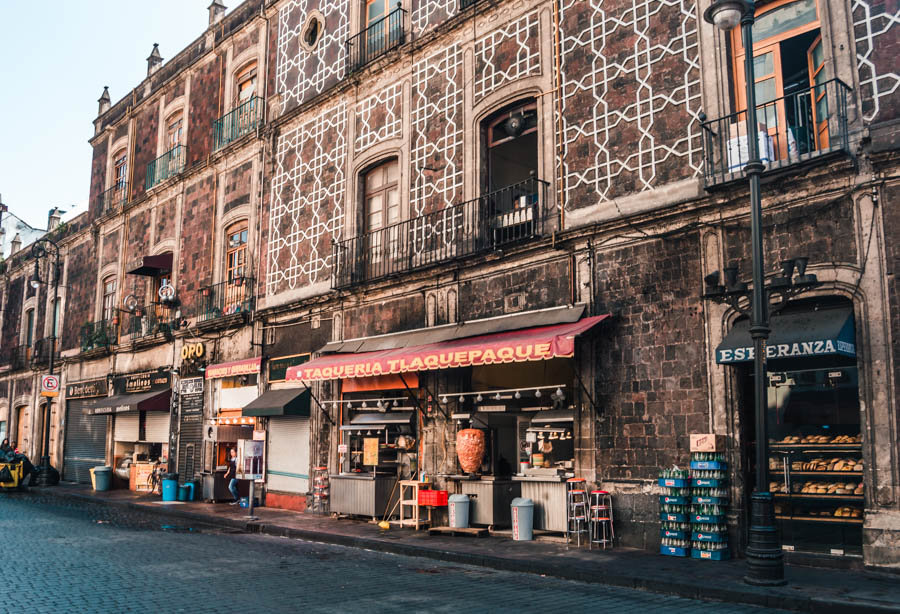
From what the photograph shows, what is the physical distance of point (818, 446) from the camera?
9906 millimetres

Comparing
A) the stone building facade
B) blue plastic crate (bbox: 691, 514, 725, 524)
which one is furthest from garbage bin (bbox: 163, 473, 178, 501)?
blue plastic crate (bbox: 691, 514, 725, 524)

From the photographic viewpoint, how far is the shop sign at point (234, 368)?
19.7 metres

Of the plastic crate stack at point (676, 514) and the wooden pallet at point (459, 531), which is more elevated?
the plastic crate stack at point (676, 514)

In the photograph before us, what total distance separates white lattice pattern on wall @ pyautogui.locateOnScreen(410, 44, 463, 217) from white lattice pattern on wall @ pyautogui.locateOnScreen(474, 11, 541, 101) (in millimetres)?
602

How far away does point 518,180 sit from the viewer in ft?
49.4

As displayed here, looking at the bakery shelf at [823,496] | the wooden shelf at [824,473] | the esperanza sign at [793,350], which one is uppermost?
the esperanza sign at [793,350]

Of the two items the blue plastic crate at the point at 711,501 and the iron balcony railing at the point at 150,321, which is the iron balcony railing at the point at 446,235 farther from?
the iron balcony railing at the point at 150,321

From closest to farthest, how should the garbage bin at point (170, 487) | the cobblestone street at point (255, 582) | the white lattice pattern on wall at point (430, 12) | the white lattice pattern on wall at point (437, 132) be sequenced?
the cobblestone street at point (255, 582)
the white lattice pattern on wall at point (437, 132)
the white lattice pattern on wall at point (430, 12)
the garbage bin at point (170, 487)

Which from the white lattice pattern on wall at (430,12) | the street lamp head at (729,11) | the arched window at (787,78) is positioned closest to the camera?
the street lamp head at (729,11)

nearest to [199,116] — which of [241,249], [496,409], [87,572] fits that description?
[241,249]

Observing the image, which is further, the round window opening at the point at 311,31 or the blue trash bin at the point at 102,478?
the blue trash bin at the point at 102,478

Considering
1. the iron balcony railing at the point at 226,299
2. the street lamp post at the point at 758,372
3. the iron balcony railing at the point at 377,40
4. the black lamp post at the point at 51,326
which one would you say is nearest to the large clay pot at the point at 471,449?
the street lamp post at the point at 758,372

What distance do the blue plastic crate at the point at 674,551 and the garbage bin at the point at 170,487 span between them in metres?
14.6

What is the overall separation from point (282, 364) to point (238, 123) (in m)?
7.71
